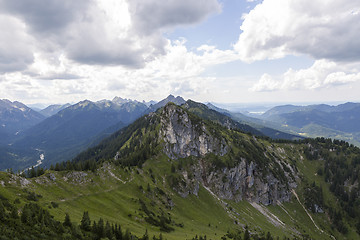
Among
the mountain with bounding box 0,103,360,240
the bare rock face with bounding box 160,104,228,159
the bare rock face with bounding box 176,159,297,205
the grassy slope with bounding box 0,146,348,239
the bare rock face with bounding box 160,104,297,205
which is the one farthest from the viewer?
the bare rock face with bounding box 160,104,228,159

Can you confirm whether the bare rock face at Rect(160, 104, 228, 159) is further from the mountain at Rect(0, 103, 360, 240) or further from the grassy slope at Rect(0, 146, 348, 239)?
the grassy slope at Rect(0, 146, 348, 239)

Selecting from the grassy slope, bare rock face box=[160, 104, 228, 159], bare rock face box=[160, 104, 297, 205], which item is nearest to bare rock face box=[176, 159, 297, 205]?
bare rock face box=[160, 104, 297, 205]

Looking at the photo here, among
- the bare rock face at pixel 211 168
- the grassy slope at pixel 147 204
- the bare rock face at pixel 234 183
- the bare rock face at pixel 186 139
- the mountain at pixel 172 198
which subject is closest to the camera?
the mountain at pixel 172 198

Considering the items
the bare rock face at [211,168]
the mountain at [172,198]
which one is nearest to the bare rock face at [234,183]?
the bare rock face at [211,168]

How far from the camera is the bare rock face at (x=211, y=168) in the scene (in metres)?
175

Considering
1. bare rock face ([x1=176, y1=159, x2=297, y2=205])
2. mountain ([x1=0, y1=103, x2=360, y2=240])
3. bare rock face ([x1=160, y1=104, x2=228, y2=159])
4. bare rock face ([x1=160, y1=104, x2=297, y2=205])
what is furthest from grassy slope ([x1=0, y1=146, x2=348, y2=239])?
bare rock face ([x1=160, y1=104, x2=228, y2=159])

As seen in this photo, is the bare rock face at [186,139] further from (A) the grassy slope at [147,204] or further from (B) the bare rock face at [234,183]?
(A) the grassy slope at [147,204]

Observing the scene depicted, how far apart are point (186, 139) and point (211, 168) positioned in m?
35.0

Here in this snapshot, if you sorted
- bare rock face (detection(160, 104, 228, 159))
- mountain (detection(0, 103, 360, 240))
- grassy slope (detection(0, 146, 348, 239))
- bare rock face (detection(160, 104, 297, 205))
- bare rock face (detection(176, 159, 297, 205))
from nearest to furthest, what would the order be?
mountain (detection(0, 103, 360, 240)) → grassy slope (detection(0, 146, 348, 239)) → bare rock face (detection(176, 159, 297, 205)) → bare rock face (detection(160, 104, 297, 205)) → bare rock face (detection(160, 104, 228, 159))

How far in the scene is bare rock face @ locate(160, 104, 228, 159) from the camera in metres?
183

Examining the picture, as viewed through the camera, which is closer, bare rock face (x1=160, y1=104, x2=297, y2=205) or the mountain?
the mountain

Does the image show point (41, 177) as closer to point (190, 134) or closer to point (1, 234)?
point (1, 234)

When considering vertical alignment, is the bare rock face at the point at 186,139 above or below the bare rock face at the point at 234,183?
above

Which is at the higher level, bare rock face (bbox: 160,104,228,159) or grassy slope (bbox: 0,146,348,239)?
bare rock face (bbox: 160,104,228,159)
